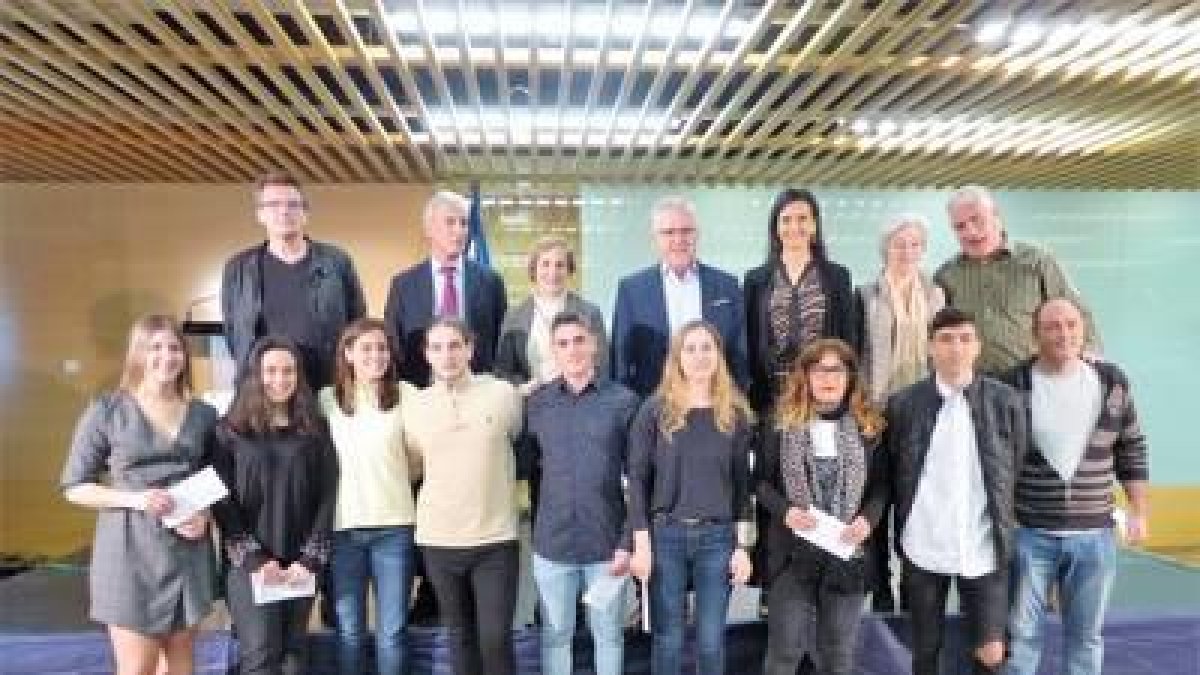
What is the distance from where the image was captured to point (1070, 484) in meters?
2.97

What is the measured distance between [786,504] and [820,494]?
0.30 ft

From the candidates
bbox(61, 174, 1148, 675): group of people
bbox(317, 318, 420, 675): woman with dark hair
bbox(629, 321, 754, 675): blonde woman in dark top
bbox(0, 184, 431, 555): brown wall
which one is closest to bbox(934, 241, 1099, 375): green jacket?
bbox(61, 174, 1148, 675): group of people

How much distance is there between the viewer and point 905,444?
295 cm

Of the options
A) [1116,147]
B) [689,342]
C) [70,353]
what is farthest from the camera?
[70,353]

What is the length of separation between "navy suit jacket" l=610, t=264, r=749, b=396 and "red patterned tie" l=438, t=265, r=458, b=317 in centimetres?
49

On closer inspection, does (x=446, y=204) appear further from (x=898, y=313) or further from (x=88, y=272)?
(x=88, y=272)

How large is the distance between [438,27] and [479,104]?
1.10m

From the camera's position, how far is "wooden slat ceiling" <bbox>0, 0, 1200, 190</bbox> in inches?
177

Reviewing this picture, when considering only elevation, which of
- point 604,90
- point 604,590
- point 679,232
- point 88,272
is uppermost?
point 604,90

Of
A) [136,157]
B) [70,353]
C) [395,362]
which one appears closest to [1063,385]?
[395,362]

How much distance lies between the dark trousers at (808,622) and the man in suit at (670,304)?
2.03 ft

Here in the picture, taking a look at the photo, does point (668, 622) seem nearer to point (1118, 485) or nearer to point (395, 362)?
point (395, 362)

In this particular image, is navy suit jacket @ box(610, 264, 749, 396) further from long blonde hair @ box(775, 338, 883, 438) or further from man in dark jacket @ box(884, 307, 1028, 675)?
man in dark jacket @ box(884, 307, 1028, 675)

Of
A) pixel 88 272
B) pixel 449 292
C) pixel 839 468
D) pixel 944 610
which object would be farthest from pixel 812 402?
pixel 88 272
